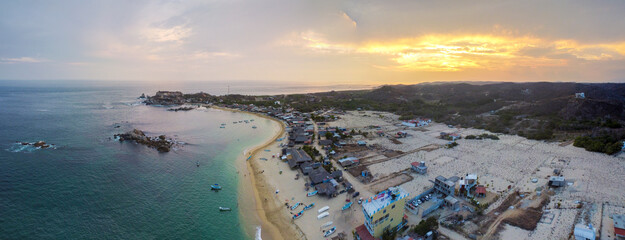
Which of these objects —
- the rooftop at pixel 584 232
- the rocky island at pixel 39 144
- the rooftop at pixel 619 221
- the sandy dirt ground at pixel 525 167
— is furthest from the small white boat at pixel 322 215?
the rocky island at pixel 39 144

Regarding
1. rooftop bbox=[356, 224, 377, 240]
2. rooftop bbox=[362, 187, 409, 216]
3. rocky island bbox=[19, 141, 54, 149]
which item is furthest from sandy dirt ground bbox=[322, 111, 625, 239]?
rocky island bbox=[19, 141, 54, 149]

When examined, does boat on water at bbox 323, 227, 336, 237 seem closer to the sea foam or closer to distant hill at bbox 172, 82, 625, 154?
the sea foam

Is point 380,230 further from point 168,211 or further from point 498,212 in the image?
point 168,211

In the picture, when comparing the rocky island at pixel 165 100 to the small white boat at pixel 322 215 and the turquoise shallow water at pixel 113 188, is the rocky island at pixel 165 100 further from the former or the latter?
the small white boat at pixel 322 215

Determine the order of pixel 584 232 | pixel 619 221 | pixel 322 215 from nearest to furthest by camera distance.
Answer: pixel 584 232 < pixel 619 221 < pixel 322 215

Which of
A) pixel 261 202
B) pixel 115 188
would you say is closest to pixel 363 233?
pixel 261 202

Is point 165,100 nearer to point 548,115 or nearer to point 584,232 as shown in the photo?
point 584,232
